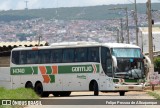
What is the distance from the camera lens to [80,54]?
40250mm

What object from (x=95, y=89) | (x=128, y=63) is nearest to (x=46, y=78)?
(x=95, y=89)

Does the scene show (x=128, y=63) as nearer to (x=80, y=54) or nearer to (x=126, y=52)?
(x=126, y=52)

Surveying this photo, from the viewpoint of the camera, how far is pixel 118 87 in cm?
3819

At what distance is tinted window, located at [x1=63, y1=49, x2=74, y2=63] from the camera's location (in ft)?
133

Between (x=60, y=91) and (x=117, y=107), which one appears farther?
(x=60, y=91)

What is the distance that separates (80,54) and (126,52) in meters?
3.14


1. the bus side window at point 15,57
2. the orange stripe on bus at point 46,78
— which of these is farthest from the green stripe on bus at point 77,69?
the bus side window at point 15,57

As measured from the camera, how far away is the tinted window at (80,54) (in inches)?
1569

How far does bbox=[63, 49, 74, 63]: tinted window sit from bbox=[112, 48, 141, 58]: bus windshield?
331cm

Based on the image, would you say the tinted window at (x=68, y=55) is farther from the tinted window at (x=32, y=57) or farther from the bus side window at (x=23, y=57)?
the bus side window at (x=23, y=57)

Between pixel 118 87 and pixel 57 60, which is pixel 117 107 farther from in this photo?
pixel 57 60

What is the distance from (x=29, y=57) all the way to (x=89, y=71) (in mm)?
5411

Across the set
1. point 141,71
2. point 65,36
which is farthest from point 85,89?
point 65,36

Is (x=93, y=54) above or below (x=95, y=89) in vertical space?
above
